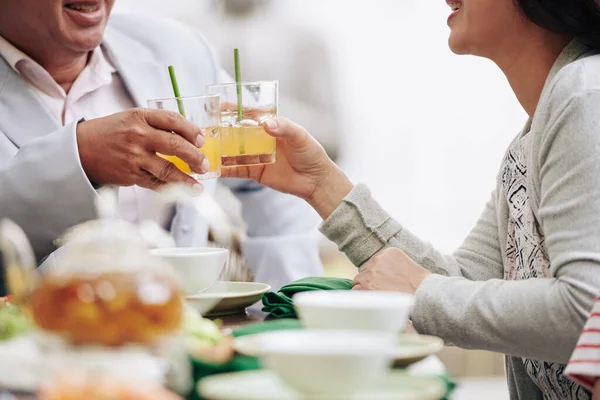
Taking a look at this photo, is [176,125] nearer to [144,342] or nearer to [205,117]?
[205,117]

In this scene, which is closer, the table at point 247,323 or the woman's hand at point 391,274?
the table at point 247,323

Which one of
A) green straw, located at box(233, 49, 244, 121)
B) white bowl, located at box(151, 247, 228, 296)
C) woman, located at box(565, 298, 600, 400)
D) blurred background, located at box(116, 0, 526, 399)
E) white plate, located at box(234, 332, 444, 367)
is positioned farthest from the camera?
blurred background, located at box(116, 0, 526, 399)

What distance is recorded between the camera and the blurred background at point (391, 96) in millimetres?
3730

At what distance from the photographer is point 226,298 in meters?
1.36

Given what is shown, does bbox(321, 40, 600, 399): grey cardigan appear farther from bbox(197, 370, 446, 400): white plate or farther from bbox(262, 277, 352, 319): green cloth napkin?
bbox(197, 370, 446, 400): white plate

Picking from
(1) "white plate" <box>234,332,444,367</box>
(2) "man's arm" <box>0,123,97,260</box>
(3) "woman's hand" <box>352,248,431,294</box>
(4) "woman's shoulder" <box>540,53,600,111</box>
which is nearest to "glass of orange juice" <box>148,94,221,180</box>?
(2) "man's arm" <box>0,123,97,260</box>

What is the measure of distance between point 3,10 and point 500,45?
1.25 meters

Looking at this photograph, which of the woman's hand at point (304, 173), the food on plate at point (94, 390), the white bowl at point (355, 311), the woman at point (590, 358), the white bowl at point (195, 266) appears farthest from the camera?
the woman's hand at point (304, 173)

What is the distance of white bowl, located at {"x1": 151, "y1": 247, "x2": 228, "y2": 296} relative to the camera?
1.23 meters

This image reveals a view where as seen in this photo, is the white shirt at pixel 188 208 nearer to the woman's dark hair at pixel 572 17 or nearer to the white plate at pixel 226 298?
the white plate at pixel 226 298

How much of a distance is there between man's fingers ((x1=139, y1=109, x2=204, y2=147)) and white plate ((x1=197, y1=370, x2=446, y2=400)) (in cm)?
82

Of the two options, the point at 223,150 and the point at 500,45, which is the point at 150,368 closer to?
the point at 223,150

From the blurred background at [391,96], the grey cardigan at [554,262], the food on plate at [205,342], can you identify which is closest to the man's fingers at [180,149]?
the grey cardigan at [554,262]

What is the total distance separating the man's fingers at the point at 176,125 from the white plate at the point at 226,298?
262 mm
